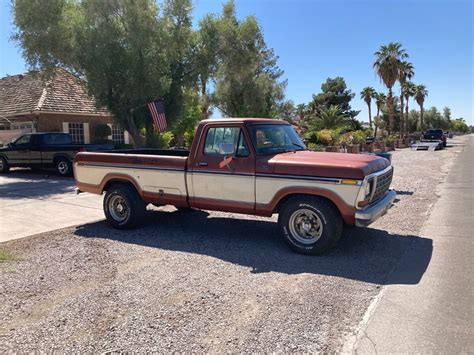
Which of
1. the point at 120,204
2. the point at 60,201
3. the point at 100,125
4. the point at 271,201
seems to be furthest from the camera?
the point at 100,125

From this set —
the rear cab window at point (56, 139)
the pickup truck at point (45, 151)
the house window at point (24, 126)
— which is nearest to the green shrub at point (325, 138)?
the pickup truck at point (45, 151)

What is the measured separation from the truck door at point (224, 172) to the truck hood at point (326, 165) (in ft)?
1.58

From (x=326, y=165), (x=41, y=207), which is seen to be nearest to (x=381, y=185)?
(x=326, y=165)

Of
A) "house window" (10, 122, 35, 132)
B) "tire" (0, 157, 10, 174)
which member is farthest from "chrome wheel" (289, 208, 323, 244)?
"house window" (10, 122, 35, 132)

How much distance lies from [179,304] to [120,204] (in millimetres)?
3835

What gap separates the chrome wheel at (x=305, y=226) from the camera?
19.3 ft

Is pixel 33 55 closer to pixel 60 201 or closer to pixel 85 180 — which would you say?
pixel 60 201

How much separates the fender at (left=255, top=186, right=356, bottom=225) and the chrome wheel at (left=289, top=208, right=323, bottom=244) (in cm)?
28

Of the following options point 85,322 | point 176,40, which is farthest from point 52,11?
point 85,322

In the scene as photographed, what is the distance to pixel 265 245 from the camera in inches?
256

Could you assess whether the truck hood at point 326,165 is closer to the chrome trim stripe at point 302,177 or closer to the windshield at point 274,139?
the chrome trim stripe at point 302,177

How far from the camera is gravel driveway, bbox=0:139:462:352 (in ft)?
12.1

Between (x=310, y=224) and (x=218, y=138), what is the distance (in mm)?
2045

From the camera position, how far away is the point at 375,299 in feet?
14.5
